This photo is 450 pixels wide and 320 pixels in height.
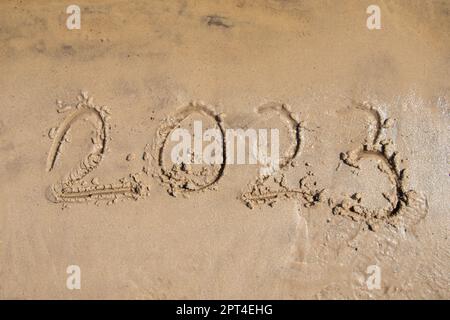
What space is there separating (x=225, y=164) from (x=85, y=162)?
3.56 ft

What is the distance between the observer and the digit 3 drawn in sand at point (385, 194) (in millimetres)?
3426

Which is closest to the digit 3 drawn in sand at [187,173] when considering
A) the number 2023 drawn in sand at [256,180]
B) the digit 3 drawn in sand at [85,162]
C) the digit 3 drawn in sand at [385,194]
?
the number 2023 drawn in sand at [256,180]

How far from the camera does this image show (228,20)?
3.79 metres

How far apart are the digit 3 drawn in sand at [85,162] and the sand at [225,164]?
0.01 metres

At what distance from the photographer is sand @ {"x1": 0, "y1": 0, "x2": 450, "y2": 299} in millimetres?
3404

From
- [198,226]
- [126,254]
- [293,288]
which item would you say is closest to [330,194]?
[293,288]

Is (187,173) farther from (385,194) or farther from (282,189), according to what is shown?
(385,194)

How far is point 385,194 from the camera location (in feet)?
11.3

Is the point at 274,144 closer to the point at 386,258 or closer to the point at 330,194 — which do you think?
the point at 330,194

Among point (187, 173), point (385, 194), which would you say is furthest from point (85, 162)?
point (385, 194)

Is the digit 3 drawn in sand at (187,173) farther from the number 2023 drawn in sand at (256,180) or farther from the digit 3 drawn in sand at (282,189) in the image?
the digit 3 drawn in sand at (282,189)

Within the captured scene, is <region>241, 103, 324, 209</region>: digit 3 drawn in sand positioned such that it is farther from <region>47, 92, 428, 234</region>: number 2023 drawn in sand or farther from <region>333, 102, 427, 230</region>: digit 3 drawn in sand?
<region>333, 102, 427, 230</region>: digit 3 drawn in sand

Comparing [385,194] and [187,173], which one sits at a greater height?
[187,173]

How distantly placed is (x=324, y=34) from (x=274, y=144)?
966mm
